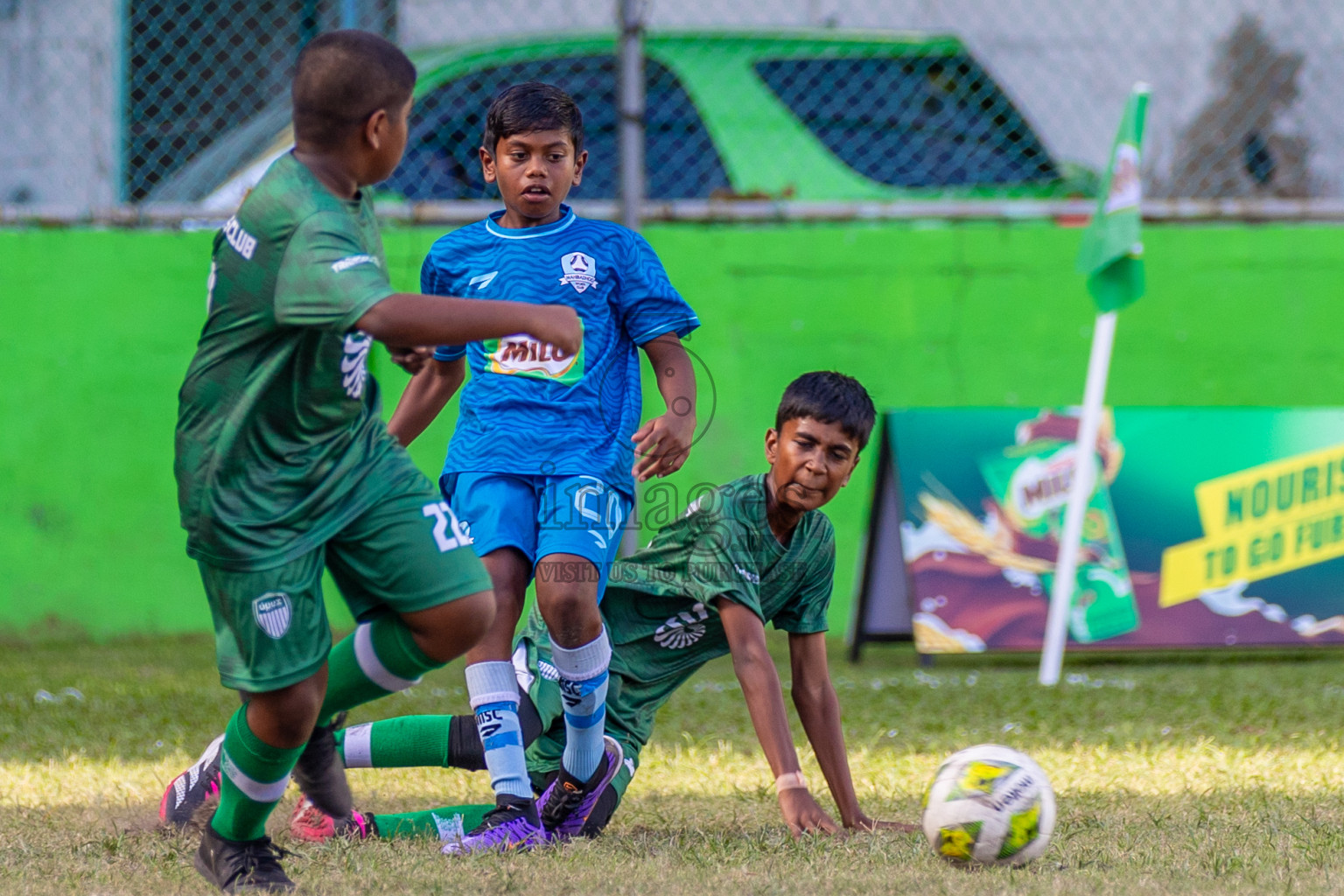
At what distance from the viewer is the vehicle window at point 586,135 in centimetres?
648

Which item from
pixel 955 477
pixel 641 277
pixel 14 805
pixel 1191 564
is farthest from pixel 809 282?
pixel 14 805

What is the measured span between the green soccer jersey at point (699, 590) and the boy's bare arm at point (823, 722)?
0.19ft

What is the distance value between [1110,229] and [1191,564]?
1.45 metres

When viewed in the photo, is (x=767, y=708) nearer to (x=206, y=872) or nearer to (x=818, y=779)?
(x=818, y=779)

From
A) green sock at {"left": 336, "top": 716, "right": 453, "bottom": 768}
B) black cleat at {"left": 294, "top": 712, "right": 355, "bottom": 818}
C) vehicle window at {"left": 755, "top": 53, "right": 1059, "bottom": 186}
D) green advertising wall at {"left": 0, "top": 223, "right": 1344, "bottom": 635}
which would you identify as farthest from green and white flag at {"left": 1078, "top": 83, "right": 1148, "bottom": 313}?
black cleat at {"left": 294, "top": 712, "right": 355, "bottom": 818}

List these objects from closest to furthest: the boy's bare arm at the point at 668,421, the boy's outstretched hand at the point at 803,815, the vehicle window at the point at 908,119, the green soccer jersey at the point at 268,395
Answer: the green soccer jersey at the point at 268,395
the boy's outstretched hand at the point at 803,815
the boy's bare arm at the point at 668,421
the vehicle window at the point at 908,119

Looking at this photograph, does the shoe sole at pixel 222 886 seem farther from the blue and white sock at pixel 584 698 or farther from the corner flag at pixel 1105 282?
the corner flag at pixel 1105 282

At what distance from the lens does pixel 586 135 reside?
650 cm

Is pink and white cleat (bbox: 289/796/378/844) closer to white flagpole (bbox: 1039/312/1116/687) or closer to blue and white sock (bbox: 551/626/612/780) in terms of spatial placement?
blue and white sock (bbox: 551/626/612/780)

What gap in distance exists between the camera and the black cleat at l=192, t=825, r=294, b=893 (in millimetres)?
2441

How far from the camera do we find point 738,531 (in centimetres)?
317

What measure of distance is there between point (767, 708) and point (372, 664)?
817 millimetres

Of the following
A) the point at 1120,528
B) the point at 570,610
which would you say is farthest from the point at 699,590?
the point at 1120,528

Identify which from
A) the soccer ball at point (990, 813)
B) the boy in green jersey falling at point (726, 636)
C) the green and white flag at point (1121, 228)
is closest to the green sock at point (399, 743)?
the boy in green jersey falling at point (726, 636)
